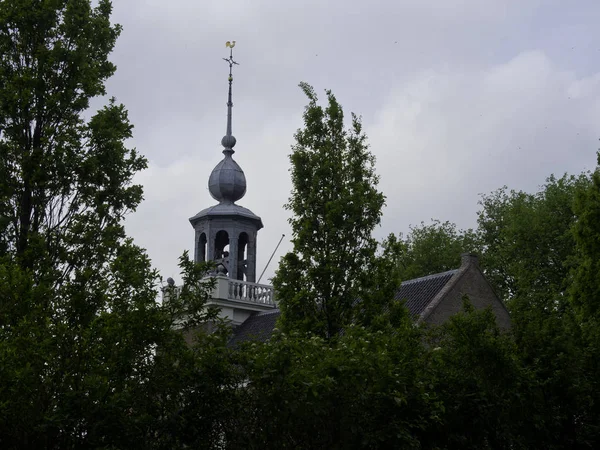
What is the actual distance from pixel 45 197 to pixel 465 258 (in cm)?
2221

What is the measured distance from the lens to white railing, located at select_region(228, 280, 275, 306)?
42656 millimetres

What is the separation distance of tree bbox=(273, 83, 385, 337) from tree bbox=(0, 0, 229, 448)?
470cm

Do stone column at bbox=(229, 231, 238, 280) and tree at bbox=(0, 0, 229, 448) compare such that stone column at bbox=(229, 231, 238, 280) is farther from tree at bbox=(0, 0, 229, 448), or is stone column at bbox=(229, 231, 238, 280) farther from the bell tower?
tree at bbox=(0, 0, 229, 448)

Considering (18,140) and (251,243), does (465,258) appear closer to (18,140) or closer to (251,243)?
(251,243)

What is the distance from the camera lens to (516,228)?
1969 inches

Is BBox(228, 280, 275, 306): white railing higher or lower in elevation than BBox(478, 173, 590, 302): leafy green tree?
lower

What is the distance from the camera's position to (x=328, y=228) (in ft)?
63.5

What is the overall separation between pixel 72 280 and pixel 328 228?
7.69 meters

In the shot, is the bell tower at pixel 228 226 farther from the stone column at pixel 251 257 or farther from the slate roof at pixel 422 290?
the slate roof at pixel 422 290

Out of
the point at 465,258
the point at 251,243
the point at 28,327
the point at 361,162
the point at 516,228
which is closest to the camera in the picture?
the point at 28,327

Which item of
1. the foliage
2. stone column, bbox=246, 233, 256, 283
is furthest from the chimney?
the foliage

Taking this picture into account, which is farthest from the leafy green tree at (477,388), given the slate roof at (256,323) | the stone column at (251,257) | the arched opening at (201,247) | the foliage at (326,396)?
the arched opening at (201,247)

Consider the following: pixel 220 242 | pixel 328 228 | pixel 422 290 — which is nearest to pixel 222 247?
pixel 220 242

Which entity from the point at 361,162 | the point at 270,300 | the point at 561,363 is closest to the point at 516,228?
the point at 270,300
